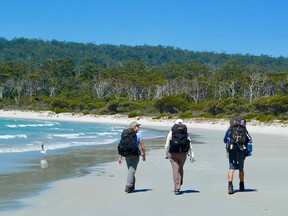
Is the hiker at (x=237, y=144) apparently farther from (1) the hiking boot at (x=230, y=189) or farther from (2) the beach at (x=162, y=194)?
(2) the beach at (x=162, y=194)

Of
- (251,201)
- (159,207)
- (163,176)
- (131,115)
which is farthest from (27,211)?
(131,115)

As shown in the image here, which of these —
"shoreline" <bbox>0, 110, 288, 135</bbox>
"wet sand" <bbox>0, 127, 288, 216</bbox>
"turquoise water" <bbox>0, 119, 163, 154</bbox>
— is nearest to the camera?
"wet sand" <bbox>0, 127, 288, 216</bbox>

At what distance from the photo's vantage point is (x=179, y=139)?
9.30 meters

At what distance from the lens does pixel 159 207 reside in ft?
27.2

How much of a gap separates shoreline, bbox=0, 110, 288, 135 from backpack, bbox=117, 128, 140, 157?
30.2m

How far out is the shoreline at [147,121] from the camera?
42531 mm

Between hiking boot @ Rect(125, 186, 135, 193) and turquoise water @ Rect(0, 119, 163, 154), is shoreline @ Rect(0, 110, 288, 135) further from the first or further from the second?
hiking boot @ Rect(125, 186, 135, 193)

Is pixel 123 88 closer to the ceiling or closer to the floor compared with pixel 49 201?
closer to the ceiling

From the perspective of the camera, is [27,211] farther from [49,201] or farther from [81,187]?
[81,187]

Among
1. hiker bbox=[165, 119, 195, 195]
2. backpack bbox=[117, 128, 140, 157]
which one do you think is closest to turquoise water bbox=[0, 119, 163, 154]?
backpack bbox=[117, 128, 140, 157]

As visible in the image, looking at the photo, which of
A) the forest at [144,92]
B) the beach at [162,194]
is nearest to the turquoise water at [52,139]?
the beach at [162,194]

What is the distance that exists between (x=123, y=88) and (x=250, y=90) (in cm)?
2677

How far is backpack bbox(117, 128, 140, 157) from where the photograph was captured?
31.4 ft

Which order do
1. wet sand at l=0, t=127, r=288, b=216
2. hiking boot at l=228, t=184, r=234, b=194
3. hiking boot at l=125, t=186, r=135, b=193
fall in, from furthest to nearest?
hiking boot at l=125, t=186, r=135, b=193
hiking boot at l=228, t=184, r=234, b=194
wet sand at l=0, t=127, r=288, b=216
